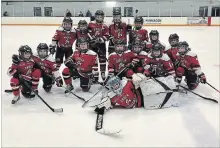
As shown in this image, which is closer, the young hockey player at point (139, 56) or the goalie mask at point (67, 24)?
the young hockey player at point (139, 56)

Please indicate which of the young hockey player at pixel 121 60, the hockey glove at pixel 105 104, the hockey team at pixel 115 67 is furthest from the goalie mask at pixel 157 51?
the hockey glove at pixel 105 104

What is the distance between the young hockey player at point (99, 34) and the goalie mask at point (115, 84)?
1341 mm

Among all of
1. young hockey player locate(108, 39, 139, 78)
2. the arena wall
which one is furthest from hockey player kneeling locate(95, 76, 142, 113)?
the arena wall

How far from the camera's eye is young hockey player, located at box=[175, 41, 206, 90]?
11.9 ft

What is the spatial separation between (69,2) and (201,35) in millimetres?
7268

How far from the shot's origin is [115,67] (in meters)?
3.70

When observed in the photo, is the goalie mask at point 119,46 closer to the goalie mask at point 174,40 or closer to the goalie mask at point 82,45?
the goalie mask at point 82,45

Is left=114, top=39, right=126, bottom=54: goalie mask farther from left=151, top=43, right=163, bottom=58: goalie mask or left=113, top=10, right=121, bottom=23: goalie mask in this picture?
left=113, top=10, right=121, bottom=23: goalie mask

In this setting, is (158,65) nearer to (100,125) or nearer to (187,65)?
(187,65)

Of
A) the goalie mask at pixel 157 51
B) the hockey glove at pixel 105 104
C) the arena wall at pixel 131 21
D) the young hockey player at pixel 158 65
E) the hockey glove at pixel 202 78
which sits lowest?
the hockey glove at pixel 105 104

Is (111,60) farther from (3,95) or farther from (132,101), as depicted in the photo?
(3,95)

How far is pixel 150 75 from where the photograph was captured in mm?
3516

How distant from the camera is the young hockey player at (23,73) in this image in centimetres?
323

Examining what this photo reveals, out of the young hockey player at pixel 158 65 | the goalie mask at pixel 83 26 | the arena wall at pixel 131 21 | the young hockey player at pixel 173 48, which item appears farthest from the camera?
the arena wall at pixel 131 21
